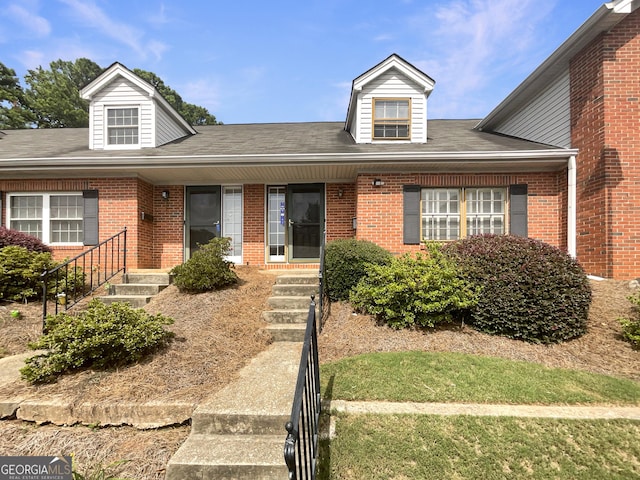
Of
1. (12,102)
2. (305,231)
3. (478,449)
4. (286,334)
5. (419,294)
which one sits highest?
(12,102)

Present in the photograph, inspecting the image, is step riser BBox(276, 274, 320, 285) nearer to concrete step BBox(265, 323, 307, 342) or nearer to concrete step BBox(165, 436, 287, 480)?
concrete step BBox(265, 323, 307, 342)

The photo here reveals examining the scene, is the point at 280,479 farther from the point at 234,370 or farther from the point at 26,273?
the point at 26,273

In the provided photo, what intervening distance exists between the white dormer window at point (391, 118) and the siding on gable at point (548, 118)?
363cm

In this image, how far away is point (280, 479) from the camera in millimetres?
2340

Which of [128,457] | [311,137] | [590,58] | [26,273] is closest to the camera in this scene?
[128,457]

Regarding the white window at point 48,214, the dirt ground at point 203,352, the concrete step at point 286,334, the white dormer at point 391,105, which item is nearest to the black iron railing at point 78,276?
the dirt ground at point 203,352

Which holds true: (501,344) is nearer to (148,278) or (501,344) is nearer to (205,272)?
(205,272)

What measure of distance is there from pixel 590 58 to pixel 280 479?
31.9ft

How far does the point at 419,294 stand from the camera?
4.92m

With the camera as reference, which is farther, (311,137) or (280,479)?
(311,137)

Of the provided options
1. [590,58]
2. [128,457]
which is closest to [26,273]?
[128,457]

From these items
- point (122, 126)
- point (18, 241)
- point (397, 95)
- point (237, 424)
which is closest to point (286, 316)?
point (237, 424)

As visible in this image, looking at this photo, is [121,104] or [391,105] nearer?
[391,105]

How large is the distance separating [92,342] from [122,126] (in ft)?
25.0
